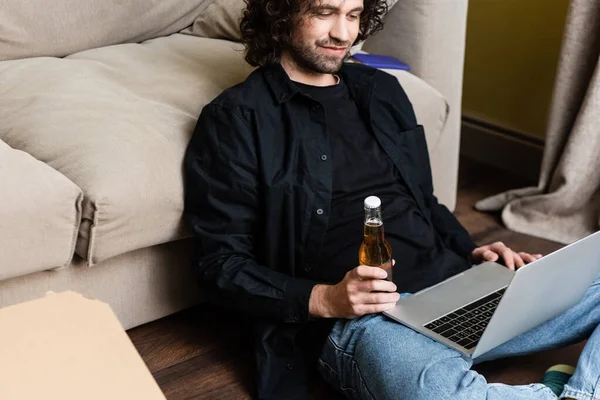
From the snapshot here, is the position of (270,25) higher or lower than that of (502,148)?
higher

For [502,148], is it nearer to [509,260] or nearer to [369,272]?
[509,260]

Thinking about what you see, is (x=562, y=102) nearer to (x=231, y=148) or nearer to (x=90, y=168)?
(x=231, y=148)

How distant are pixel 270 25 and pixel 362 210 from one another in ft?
1.25

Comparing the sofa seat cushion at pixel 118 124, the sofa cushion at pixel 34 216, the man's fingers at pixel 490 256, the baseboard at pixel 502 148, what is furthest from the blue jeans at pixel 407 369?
the baseboard at pixel 502 148

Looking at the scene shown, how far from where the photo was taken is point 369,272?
1.31 metres

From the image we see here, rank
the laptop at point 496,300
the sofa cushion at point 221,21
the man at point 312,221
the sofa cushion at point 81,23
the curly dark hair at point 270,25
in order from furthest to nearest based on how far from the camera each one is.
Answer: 1. the sofa cushion at point 221,21
2. the sofa cushion at point 81,23
3. the curly dark hair at point 270,25
4. the man at point 312,221
5. the laptop at point 496,300

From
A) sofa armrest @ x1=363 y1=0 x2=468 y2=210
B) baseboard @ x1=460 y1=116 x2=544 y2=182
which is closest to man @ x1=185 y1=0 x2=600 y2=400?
sofa armrest @ x1=363 y1=0 x2=468 y2=210

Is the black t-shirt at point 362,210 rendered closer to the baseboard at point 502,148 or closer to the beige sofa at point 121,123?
the beige sofa at point 121,123

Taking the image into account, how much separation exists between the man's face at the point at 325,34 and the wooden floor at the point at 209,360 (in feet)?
1.97

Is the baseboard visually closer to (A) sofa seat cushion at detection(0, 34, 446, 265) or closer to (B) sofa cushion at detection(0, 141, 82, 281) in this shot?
(A) sofa seat cushion at detection(0, 34, 446, 265)

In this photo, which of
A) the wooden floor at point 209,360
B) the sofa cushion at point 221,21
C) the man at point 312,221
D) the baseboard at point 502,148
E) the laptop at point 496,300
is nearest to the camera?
the laptop at point 496,300

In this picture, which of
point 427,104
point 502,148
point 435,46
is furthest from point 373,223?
point 502,148

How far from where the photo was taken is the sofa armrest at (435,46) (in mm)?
2053

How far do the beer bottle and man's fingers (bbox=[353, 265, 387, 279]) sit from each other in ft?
0.11
